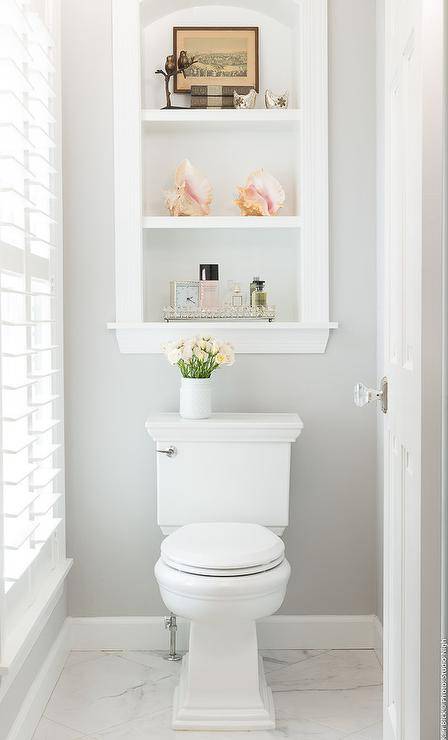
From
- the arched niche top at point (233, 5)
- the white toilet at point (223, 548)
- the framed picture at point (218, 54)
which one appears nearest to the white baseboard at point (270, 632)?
the white toilet at point (223, 548)

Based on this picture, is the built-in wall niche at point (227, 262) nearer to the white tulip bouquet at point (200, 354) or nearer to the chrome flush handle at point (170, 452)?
the white tulip bouquet at point (200, 354)

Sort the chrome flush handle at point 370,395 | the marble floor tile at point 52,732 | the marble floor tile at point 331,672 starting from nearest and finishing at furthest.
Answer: the chrome flush handle at point 370,395 < the marble floor tile at point 52,732 < the marble floor tile at point 331,672

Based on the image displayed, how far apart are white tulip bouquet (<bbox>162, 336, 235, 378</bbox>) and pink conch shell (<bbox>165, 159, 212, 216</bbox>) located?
0.52 meters

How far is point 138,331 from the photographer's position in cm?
292

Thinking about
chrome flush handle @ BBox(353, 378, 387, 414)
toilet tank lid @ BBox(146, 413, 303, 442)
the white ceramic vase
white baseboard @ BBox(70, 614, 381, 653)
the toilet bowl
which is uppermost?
chrome flush handle @ BBox(353, 378, 387, 414)

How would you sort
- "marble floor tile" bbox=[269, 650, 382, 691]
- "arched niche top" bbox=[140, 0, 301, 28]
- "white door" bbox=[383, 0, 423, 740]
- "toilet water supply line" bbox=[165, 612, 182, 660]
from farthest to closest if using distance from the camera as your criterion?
"arched niche top" bbox=[140, 0, 301, 28], "toilet water supply line" bbox=[165, 612, 182, 660], "marble floor tile" bbox=[269, 650, 382, 691], "white door" bbox=[383, 0, 423, 740]

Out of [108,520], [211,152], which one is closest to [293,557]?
[108,520]

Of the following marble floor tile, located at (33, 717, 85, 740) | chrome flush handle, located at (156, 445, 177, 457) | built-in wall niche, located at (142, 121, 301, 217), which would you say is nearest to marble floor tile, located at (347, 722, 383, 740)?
marble floor tile, located at (33, 717, 85, 740)

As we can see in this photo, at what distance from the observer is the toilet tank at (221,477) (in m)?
2.74

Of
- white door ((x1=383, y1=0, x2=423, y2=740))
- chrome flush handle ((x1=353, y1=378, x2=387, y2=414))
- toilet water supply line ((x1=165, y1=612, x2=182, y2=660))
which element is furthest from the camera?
toilet water supply line ((x1=165, y1=612, x2=182, y2=660))

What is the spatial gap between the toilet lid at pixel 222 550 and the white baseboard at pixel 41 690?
1.83 feet

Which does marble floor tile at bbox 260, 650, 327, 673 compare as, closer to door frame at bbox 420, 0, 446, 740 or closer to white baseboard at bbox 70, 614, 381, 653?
white baseboard at bbox 70, 614, 381, 653

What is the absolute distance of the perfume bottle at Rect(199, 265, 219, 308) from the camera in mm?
2990

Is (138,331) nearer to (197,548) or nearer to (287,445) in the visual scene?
(287,445)
